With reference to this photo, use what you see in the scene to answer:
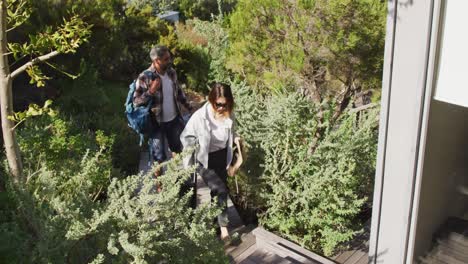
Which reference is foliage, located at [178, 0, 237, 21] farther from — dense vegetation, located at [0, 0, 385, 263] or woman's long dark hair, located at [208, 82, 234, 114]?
woman's long dark hair, located at [208, 82, 234, 114]

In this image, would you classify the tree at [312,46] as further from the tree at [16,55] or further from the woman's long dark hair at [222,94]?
the tree at [16,55]

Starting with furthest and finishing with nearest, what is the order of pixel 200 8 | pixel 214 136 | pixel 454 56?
1. pixel 200 8
2. pixel 214 136
3. pixel 454 56

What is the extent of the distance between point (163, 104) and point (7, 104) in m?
1.72

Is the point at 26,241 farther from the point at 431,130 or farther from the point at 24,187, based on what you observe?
the point at 431,130

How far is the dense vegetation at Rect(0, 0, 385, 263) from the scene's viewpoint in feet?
9.57

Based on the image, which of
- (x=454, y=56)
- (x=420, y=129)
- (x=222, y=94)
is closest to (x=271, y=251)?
(x=222, y=94)

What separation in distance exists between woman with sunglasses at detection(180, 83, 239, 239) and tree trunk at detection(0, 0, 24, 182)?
1.25 metres

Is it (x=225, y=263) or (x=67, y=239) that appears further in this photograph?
(x=225, y=263)

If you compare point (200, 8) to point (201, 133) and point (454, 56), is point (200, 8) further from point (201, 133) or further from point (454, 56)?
point (454, 56)

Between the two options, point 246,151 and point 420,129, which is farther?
point 246,151

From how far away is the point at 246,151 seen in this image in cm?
462

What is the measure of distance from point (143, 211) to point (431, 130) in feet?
5.72

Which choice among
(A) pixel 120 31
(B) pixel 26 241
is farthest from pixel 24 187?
(A) pixel 120 31

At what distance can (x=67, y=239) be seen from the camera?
2689mm
